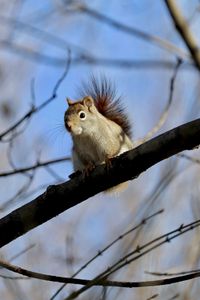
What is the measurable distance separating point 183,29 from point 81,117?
512 millimetres

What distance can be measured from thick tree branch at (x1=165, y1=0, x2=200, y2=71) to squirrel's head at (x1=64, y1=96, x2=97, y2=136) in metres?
0.48

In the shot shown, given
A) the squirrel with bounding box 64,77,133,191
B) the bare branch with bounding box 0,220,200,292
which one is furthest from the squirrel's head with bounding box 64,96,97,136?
the bare branch with bounding box 0,220,200,292

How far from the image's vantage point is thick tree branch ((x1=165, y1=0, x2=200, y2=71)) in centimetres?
181

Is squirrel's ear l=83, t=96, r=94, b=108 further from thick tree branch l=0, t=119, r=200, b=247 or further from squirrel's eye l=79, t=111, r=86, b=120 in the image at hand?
thick tree branch l=0, t=119, r=200, b=247

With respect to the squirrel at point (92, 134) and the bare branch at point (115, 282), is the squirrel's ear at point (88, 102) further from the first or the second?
the bare branch at point (115, 282)

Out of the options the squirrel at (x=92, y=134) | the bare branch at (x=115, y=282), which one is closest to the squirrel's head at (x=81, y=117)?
the squirrel at (x=92, y=134)

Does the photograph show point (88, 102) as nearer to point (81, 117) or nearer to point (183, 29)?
point (81, 117)

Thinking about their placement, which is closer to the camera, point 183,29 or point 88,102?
point 183,29

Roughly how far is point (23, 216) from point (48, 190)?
0.10m

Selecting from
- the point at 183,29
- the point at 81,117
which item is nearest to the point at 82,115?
the point at 81,117

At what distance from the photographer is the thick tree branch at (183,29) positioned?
1.81 metres

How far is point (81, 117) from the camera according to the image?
7.26 ft

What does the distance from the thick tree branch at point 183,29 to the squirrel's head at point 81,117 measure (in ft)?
1.56

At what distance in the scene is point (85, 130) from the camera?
222 centimetres
